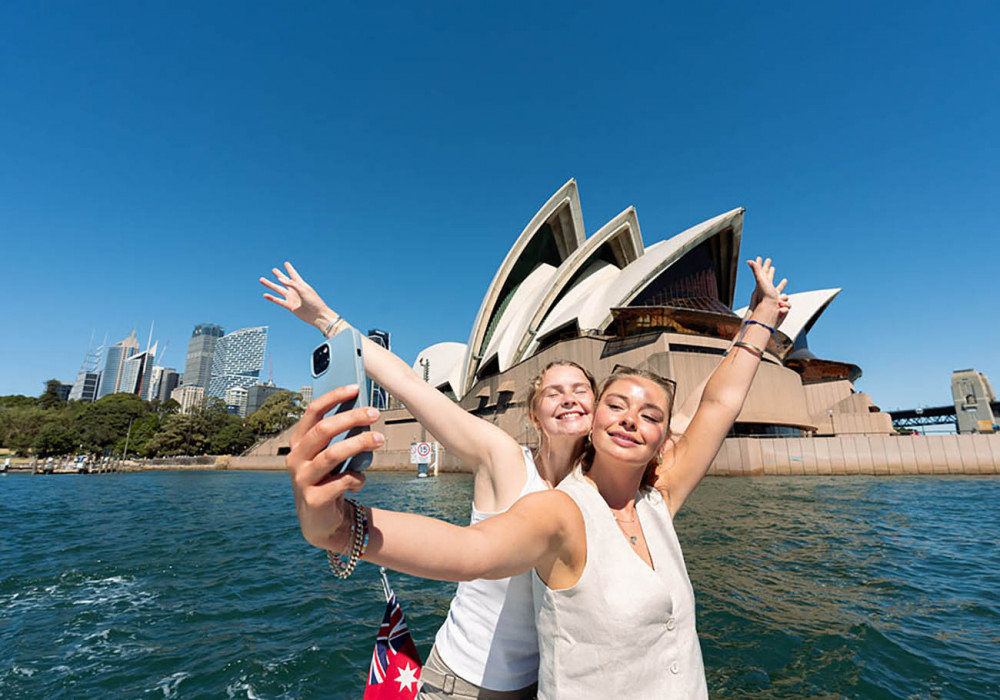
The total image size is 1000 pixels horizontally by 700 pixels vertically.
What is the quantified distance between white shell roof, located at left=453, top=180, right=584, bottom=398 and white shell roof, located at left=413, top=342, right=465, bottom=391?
4868 mm

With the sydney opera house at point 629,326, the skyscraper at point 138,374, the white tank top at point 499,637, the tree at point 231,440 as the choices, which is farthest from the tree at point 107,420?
the skyscraper at point 138,374

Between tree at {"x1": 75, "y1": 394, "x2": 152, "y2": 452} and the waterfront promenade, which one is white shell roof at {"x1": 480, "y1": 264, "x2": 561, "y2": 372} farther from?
tree at {"x1": 75, "y1": 394, "x2": 152, "y2": 452}

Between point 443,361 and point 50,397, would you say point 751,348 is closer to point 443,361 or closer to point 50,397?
point 443,361

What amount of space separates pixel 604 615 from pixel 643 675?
0.16 metres

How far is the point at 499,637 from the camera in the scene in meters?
1.19

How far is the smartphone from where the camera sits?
2.18 feet

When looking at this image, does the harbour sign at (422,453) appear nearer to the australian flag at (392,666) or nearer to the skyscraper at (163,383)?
the australian flag at (392,666)

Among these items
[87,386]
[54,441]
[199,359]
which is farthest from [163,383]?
[54,441]

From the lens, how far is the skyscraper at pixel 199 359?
136625 millimetres

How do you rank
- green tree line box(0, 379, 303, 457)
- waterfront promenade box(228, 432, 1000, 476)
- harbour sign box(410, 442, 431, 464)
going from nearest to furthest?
waterfront promenade box(228, 432, 1000, 476), harbour sign box(410, 442, 431, 464), green tree line box(0, 379, 303, 457)

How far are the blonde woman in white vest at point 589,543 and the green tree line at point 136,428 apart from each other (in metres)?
46.1

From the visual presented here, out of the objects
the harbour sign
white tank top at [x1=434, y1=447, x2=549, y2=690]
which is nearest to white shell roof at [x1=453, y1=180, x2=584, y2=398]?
the harbour sign

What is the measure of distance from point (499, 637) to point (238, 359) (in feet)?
541

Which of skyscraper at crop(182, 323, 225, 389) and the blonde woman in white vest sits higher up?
skyscraper at crop(182, 323, 225, 389)
